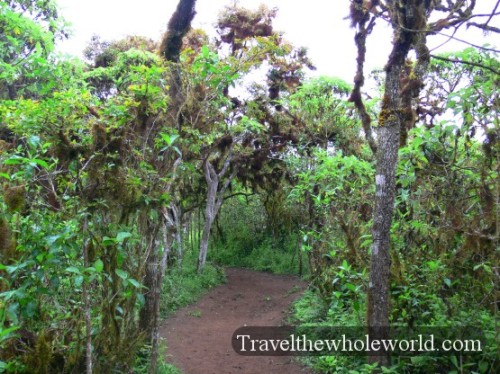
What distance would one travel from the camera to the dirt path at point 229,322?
21.0 feet

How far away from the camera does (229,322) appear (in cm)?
951

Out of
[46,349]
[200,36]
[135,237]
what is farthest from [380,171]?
[200,36]

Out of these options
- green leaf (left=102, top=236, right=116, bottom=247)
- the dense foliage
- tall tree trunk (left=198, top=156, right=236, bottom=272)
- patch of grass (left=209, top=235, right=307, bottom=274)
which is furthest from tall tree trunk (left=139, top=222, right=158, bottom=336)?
patch of grass (left=209, top=235, right=307, bottom=274)

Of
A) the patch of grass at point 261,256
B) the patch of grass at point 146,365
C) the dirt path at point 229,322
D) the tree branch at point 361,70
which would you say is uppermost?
the tree branch at point 361,70

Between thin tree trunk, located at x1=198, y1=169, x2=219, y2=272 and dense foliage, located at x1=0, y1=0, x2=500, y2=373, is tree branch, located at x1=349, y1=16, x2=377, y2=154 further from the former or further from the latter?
thin tree trunk, located at x1=198, y1=169, x2=219, y2=272

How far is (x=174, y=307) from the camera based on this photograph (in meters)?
10.1

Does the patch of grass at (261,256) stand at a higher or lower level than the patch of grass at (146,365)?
higher

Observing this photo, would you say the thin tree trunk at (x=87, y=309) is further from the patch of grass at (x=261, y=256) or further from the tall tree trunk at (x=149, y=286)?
the patch of grass at (x=261, y=256)

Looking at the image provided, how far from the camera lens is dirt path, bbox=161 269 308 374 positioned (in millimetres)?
6410

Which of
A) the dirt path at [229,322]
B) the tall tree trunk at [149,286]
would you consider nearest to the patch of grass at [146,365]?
the tall tree trunk at [149,286]

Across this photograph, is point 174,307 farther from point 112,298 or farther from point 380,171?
point 380,171

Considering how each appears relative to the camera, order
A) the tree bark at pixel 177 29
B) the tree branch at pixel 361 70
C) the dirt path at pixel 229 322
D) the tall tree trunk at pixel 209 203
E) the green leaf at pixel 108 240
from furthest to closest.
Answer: the tall tree trunk at pixel 209 203
the dirt path at pixel 229 322
the tree bark at pixel 177 29
the tree branch at pixel 361 70
the green leaf at pixel 108 240

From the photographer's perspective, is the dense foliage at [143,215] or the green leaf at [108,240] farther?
the dense foliage at [143,215]

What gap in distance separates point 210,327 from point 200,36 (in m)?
8.03
